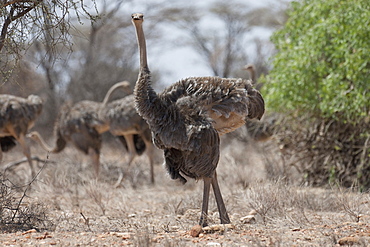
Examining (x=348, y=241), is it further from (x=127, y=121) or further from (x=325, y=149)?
(x=127, y=121)

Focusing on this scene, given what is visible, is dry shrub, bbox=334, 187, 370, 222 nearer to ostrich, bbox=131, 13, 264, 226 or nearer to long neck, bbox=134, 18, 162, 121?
ostrich, bbox=131, 13, 264, 226

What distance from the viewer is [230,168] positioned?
29.6 ft

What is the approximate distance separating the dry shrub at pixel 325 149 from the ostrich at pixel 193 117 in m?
2.94

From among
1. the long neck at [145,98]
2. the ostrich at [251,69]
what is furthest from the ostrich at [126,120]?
the long neck at [145,98]

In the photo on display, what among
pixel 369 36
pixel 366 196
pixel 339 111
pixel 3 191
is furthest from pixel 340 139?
pixel 3 191

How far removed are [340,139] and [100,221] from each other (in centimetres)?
393

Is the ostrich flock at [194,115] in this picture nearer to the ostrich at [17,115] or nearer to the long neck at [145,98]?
the long neck at [145,98]

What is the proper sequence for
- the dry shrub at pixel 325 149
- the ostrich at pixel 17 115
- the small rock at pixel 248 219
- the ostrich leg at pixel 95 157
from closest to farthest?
1. the small rock at pixel 248 219
2. the dry shrub at pixel 325 149
3. the ostrich at pixel 17 115
4. the ostrich leg at pixel 95 157

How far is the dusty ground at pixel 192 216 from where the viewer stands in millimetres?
4215

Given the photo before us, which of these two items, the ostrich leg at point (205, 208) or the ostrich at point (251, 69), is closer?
the ostrich leg at point (205, 208)

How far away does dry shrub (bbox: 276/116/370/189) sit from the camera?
782cm

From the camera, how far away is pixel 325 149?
27.3ft

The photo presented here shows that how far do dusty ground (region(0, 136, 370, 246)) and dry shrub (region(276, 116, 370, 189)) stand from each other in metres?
0.46

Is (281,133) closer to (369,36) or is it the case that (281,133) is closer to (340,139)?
(340,139)
